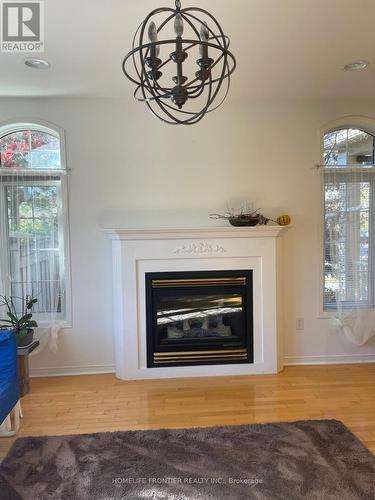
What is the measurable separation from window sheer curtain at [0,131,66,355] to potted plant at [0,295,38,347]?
0.05 m

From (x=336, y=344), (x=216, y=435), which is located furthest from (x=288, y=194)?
(x=216, y=435)

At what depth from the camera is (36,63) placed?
107 inches

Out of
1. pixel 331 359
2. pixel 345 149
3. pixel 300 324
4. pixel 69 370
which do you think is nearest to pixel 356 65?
pixel 345 149

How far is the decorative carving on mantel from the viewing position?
11.4 ft

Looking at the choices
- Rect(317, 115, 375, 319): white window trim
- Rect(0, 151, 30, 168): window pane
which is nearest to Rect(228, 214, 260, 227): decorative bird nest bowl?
Rect(317, 115, 375, 319): white window trim

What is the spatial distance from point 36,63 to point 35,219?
1423 millimetres

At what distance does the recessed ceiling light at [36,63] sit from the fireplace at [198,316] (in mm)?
1907

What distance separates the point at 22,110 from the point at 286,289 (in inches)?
124

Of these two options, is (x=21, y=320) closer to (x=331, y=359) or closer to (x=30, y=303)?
(x=30, y=303)

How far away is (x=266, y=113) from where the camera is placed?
12.0 feet

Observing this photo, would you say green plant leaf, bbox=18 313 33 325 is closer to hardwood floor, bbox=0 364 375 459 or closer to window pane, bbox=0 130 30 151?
hardwood floor, bbox=0 364 375 459

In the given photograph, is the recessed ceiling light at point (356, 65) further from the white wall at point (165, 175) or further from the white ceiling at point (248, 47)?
the white wall at point (165, 175)

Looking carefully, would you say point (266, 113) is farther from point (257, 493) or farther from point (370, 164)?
point (257, 493)

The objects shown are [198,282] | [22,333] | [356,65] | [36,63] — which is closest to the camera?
[36,63]
